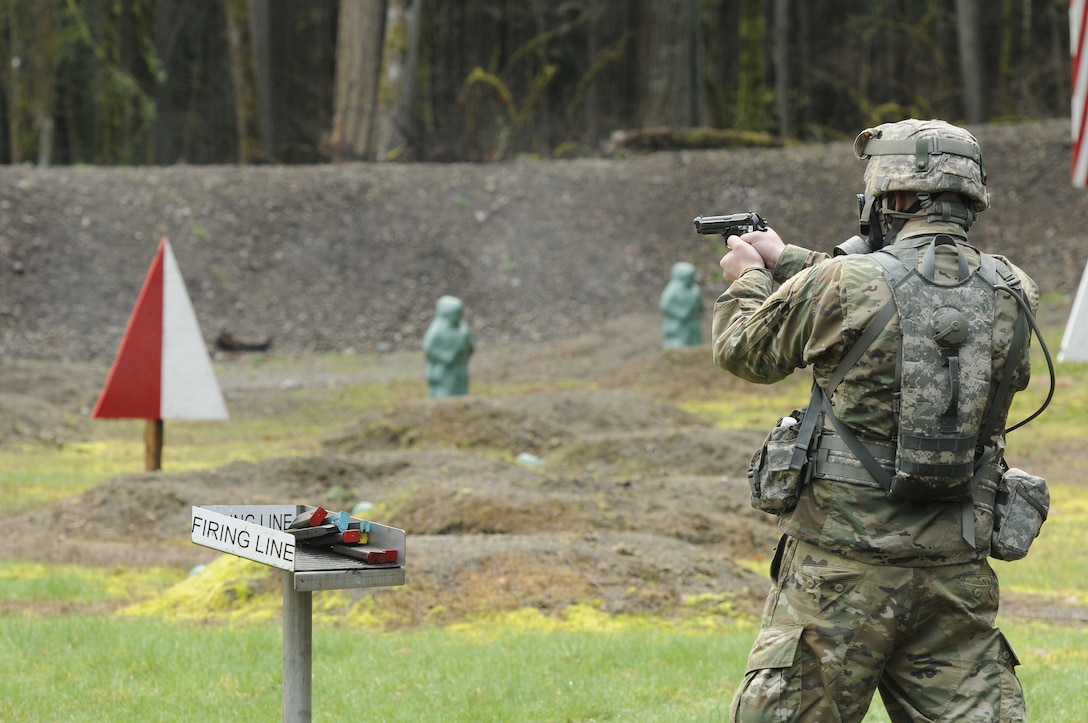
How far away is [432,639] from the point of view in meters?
7.48

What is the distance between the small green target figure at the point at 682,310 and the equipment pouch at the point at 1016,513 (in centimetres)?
1780

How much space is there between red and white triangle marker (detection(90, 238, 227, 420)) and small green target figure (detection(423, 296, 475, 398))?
5622 mm

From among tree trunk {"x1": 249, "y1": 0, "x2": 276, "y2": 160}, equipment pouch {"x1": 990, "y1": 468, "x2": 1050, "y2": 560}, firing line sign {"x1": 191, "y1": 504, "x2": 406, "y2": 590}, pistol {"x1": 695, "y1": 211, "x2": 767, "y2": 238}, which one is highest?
tree trunk {"x1": 249, "y1": 0, "x2": 276, "y2": 160}

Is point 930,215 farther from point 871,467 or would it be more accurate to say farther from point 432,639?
point 432,639

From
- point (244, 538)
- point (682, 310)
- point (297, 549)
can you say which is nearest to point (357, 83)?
point (682, 310)

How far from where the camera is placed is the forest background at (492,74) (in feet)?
109

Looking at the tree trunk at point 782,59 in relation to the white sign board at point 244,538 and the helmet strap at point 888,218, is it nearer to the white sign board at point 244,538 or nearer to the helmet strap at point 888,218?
the helmet strap at point 888,218

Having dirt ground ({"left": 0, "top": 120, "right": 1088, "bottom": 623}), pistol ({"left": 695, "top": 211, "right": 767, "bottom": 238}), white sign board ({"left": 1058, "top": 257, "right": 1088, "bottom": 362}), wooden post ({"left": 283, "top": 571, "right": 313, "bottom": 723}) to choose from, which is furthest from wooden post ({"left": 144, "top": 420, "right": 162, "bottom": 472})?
pistol ({"left": 695, "top": 211, "right": 767, "bottom": 238})

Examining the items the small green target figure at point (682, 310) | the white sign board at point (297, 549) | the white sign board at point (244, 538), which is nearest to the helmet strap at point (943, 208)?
the white sign board at point (297, 549)

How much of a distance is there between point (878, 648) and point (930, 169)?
1.31m

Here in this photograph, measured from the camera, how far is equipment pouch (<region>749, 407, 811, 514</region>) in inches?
152

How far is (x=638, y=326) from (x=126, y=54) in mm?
27349

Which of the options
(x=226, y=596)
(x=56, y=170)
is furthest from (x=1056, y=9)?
(x=226, y=596)

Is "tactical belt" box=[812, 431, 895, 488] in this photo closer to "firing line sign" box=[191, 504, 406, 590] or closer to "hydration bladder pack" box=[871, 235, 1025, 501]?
"hydration bladder pack" box=[871, 235, 1025, 501]
